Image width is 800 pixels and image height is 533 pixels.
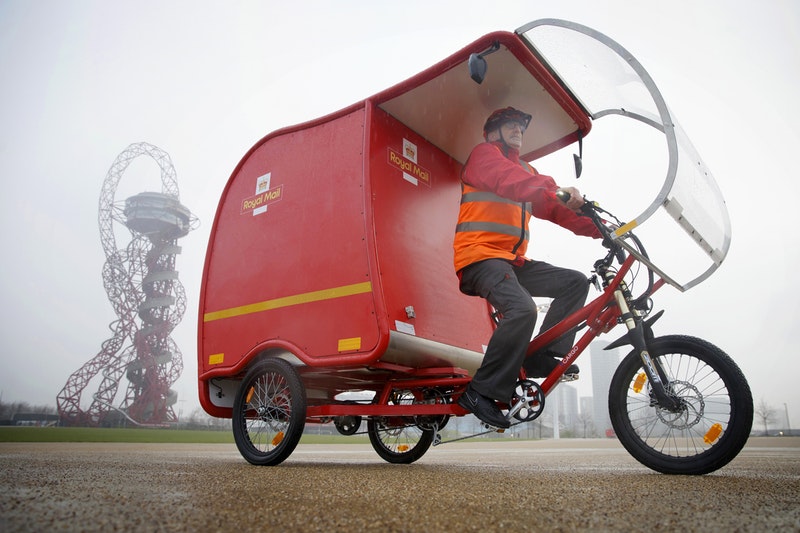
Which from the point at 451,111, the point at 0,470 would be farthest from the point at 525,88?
the point at 0,470

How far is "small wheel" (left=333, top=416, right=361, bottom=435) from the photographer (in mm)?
4176

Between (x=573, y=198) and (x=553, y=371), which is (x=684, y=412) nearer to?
(x=553, y=371)

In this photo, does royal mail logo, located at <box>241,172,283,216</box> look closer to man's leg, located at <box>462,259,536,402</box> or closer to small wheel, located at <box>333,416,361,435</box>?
small wheel, located at <box>333,416,361,435</box>

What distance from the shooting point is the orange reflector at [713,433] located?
→ 255cm

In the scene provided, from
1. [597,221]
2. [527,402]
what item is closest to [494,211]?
→ [597,221]

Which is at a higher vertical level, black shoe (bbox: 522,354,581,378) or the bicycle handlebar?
the bicycle handlebar

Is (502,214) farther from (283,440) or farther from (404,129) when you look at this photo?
(283,440)

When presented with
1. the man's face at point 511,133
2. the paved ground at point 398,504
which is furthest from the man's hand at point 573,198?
the paved ground at point 398,504

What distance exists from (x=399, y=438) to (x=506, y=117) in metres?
2.82

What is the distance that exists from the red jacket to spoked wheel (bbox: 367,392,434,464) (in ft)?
4.66

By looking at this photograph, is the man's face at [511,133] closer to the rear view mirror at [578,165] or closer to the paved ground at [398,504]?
the rear view mirror at [578,165]

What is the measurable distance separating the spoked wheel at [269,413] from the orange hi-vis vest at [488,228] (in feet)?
4.69

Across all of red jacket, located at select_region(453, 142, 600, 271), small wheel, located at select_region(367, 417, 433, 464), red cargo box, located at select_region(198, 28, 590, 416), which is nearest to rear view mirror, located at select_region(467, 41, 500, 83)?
red cargo box, located at select_region(198, 28, 590, 416)

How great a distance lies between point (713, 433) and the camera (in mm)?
2562
